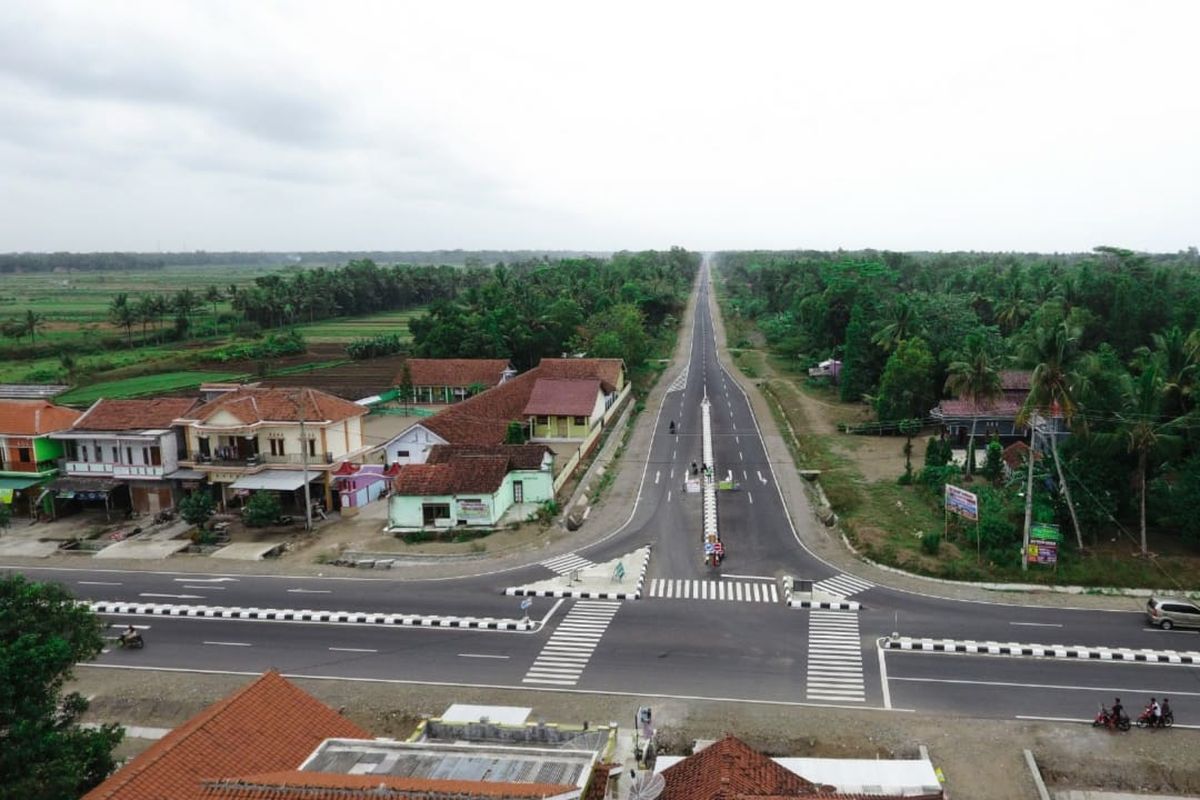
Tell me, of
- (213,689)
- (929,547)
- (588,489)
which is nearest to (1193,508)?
(929,547)

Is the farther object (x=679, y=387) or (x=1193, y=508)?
(x=679, y=387)

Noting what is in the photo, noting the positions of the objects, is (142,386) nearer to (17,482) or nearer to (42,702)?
(17,482)

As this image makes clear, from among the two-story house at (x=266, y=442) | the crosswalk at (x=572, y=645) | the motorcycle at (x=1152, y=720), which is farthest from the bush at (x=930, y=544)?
the two-story house at (x=266, y=442)

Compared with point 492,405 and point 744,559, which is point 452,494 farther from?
point 492,405

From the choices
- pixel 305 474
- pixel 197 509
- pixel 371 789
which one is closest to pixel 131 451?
pixel 197 509

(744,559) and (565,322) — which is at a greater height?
(565,322)

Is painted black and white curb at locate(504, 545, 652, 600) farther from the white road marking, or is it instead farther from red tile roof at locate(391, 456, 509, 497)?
red tile roof at locate(391, 456, 509, 497)
